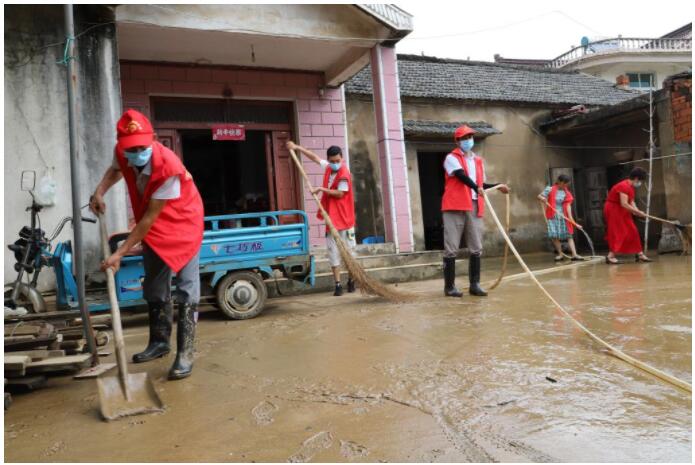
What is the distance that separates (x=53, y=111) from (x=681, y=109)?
34.3ft

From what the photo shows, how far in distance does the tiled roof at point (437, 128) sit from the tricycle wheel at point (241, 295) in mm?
6719

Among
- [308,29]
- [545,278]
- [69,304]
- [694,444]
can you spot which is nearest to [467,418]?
[694,444]

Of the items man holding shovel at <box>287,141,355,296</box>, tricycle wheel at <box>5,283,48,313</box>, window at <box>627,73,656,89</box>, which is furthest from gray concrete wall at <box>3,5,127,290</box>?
window at <box>627,73,656,89</box>

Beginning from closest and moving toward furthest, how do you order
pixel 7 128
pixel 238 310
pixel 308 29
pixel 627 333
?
pixel 627 333
pixel 238 310
pixel 7 128
pixel 308 29

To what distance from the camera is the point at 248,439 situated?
198 cm

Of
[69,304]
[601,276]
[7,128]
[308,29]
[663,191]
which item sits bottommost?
[601,276]

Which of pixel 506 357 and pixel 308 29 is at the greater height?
pixel 308 29

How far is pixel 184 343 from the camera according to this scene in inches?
115

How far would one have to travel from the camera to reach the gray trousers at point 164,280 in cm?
310

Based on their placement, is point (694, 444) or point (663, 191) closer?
point (694, 444)

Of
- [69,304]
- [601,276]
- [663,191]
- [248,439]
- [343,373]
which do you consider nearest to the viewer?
[248,439]

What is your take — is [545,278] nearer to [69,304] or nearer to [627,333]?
[627,333]

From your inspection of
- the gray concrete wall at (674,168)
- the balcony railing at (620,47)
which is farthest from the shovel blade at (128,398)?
the balcony railing at (620,47)

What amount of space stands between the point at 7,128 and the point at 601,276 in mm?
7395
